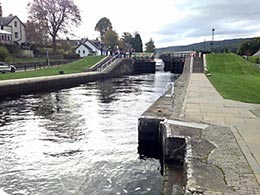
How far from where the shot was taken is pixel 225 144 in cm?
630

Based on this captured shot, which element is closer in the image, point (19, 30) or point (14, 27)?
point (14, 27)

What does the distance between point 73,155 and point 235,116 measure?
5.21 meters

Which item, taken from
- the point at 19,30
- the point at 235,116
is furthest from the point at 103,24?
the point at 235,116

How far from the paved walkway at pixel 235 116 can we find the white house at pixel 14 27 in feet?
205

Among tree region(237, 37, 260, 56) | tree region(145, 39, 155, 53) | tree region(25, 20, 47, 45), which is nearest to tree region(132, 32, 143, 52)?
tree region(145, 39, 155, 53)

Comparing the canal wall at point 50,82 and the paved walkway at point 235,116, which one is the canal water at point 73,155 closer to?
the paved walkway at point 235,116

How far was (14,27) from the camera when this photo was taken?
68812 mm

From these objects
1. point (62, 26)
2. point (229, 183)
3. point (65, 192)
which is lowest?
point (65, 192)

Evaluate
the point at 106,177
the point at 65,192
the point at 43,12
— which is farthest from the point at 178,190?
the point at 43,12

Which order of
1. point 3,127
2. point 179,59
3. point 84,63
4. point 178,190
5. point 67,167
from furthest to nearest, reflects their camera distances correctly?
1. point 179,59
2. point 84,63
3. point 3,127
4. point 67,167
5. point 178,190

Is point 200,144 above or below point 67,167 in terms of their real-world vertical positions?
above

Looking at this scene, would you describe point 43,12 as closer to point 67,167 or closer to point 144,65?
point 144,65

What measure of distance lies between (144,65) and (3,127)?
4641 centimetres

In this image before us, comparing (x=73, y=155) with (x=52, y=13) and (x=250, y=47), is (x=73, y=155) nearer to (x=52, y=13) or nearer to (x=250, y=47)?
(x=52, y=13)
